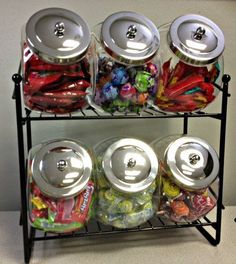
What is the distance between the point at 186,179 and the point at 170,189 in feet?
0.18

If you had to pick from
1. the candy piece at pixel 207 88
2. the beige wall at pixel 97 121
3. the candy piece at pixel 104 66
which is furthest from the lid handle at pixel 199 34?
the beige wall at pixel 97 121

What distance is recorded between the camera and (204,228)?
1047 millimetres

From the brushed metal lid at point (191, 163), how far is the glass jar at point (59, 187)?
20cm

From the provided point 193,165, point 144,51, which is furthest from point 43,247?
point 144,51

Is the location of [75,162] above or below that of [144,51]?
below

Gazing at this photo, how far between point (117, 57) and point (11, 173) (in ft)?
1.88

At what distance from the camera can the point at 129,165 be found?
2.73ft

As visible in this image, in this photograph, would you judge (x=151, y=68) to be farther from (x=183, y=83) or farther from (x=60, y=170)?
(x=60, y=170)

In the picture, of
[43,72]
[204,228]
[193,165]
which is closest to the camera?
[43,72]

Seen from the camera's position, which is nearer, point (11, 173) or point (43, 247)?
point (43, 247)

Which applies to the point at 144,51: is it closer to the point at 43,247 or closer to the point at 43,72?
the point at 43,72

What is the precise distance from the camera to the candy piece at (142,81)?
0.80 meters

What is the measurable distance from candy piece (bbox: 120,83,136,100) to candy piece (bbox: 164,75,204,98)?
3.7 inches

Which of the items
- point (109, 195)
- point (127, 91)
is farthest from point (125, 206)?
point (127, 91)
